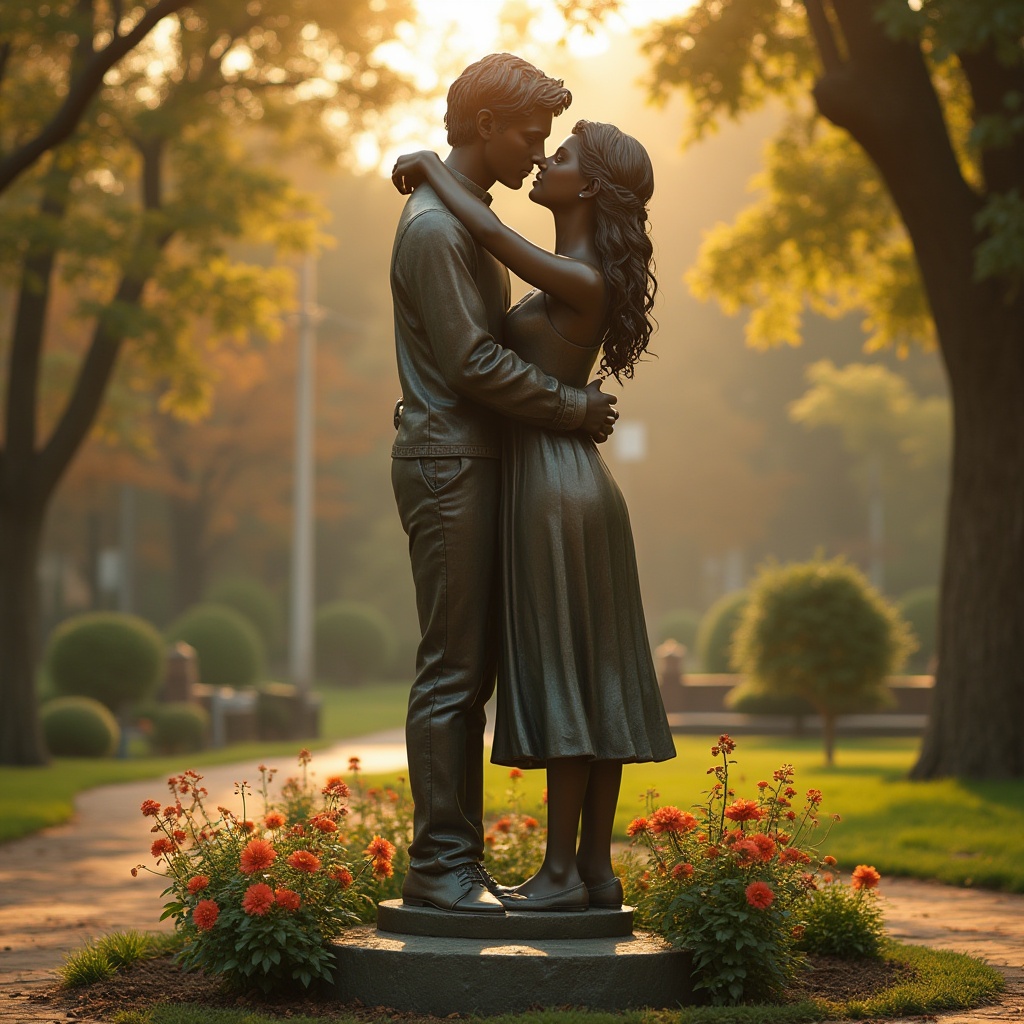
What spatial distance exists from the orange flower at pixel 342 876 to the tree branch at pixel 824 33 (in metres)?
9.15

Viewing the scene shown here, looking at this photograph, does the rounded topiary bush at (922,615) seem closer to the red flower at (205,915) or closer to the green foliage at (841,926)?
the green foliage at (841,926)

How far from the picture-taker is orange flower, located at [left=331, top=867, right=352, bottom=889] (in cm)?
547

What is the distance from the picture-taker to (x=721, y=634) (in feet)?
99.8

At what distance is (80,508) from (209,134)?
2204cm

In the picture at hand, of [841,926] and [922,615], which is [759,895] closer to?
[841,926]

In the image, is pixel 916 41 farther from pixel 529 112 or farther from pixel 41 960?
pixel 41 960

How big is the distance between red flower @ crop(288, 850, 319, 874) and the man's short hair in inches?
106

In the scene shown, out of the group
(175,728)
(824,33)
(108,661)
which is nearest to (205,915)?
(824,33)

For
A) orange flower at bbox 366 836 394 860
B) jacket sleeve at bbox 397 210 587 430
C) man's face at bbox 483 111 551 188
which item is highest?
man's face at bbox 483 111 551 188

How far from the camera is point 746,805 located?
5.39 m

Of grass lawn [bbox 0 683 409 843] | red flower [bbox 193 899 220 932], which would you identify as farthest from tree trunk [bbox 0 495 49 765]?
red flower [bbox 193 899 220 932]

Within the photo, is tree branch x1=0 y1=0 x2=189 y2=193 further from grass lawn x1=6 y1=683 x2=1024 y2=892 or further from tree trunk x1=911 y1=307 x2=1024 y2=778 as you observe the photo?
tree trunk x1=911 y1=307 x2=1024 y2=778

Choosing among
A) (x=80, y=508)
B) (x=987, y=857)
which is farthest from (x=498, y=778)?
(x=80, y=508)

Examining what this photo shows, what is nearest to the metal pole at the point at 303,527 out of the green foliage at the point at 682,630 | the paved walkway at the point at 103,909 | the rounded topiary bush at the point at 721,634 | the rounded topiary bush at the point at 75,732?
the rounded topiary bush at the point at 75,732
